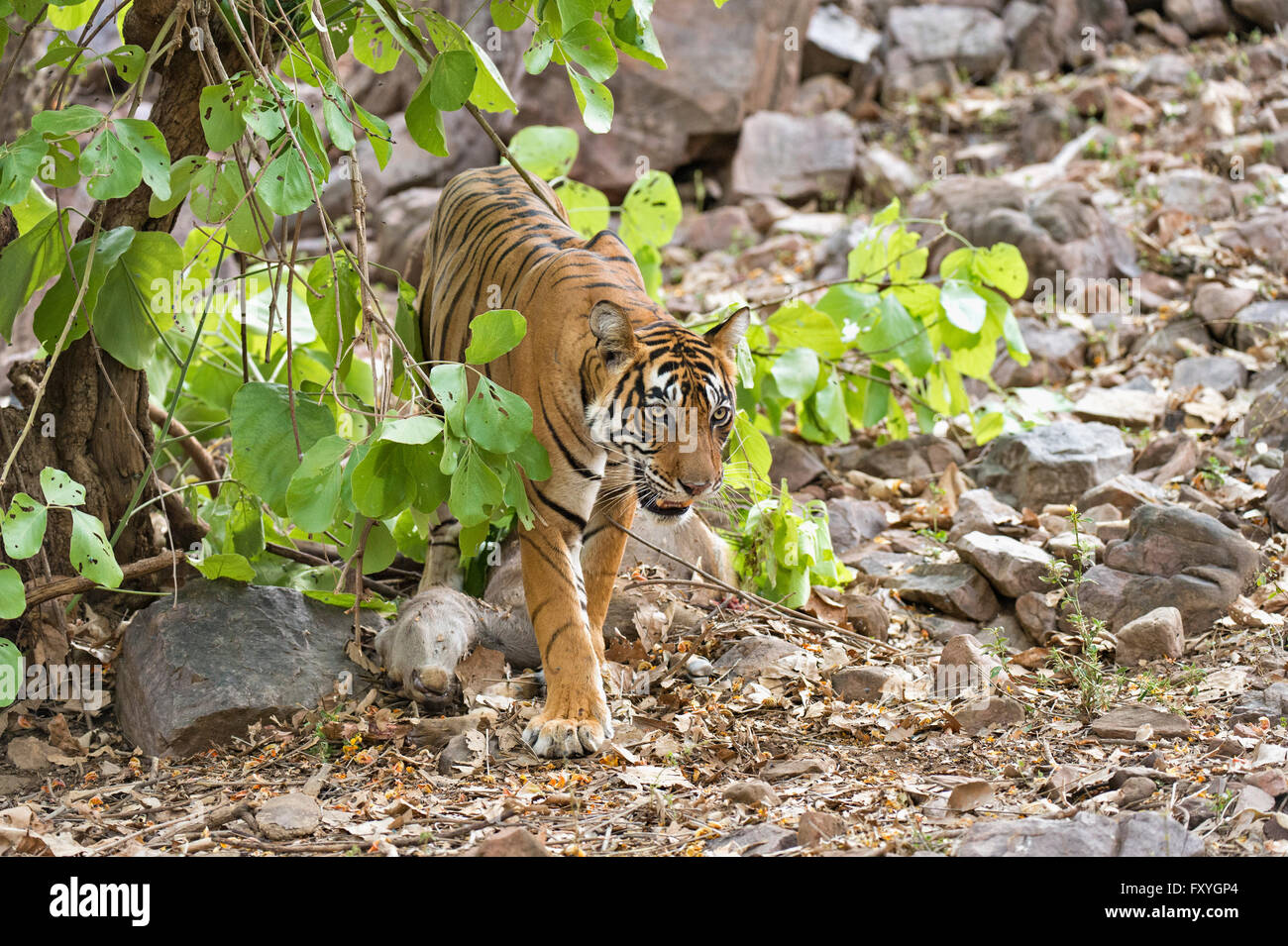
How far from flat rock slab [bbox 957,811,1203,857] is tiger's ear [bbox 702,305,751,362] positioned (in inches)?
69.8

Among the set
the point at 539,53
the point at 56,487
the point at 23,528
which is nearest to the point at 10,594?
the point at 23,528

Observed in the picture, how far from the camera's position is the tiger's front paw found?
3516 mm

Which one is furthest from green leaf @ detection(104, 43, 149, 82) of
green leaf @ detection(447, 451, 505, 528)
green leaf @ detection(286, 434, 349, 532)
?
green leaf @ detection(447, 451, 505, 528)

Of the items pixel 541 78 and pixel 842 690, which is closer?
pixel 842 690

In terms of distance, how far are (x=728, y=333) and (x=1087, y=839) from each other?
6.30 feet

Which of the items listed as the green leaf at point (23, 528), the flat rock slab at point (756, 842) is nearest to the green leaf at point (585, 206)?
the green leaf at point (23, 528)

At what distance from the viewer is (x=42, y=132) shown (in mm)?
3021

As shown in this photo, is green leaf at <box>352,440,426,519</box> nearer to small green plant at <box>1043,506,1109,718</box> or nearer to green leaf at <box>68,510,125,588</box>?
green leaf at <box>68,510,125,588</box>

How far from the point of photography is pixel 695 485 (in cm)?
359
